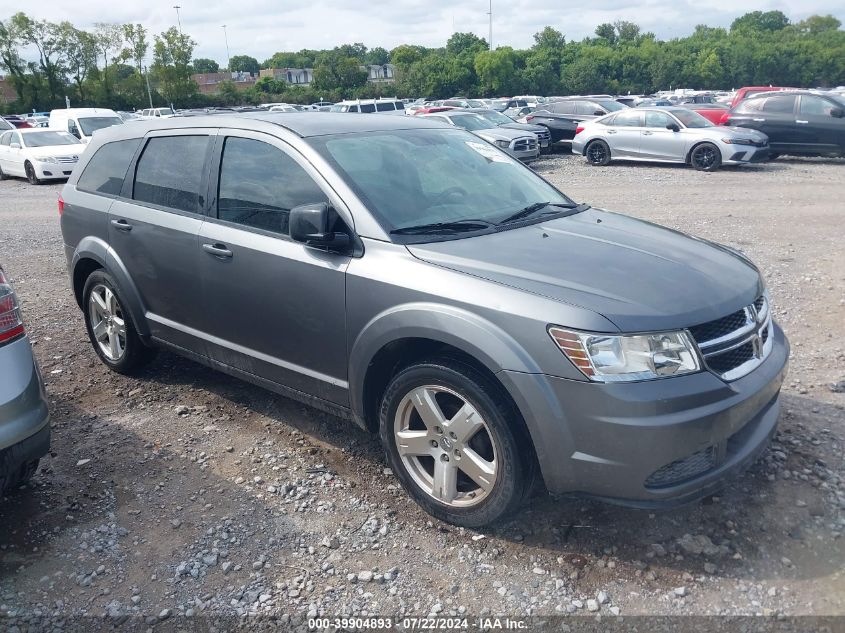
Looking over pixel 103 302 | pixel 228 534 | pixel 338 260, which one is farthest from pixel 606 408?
pixel 103 302

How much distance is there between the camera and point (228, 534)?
3410 millimetres

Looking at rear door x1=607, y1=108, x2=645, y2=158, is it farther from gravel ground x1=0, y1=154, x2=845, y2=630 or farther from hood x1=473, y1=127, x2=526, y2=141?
gravel ground x1=0, y1=154, x2=845, y2=630

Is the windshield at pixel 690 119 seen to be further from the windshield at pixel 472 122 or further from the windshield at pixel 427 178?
the windshield at pixel 427 178

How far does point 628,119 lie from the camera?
18.0 metres

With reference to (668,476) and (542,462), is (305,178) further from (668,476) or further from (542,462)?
(668,476)

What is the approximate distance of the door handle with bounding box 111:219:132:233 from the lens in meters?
4.71

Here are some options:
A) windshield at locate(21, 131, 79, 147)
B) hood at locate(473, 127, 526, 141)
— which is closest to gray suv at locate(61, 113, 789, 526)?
hood at locate(473, 127, 526, 141)

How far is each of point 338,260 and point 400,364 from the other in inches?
23.6

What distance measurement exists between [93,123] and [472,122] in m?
13.0

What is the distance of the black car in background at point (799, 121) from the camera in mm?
16938

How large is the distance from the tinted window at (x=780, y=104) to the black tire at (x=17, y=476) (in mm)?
18543

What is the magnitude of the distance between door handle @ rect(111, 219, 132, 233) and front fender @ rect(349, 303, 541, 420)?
211 centimetres

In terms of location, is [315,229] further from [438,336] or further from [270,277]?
[438,336]

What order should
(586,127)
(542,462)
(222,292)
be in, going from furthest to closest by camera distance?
1. (586,127)
2. (222,292)
3. (542,462)
